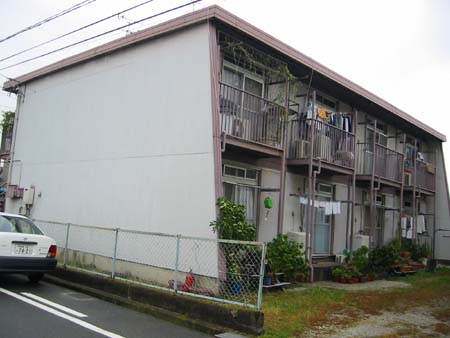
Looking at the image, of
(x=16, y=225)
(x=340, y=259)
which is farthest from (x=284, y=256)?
(x=16, y=225)

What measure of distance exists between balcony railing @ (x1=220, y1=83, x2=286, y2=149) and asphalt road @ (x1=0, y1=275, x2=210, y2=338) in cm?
410

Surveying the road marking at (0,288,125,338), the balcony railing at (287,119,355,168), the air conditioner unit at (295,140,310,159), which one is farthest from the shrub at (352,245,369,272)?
the road marking at (0,288,125,338)

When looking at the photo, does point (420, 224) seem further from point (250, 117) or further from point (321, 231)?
point (250, 117)

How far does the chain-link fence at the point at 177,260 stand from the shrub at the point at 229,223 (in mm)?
224

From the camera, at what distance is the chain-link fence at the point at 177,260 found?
8.04 m

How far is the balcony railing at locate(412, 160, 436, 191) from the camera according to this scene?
17344 millimetres

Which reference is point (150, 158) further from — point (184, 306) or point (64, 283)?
point (184, 306)

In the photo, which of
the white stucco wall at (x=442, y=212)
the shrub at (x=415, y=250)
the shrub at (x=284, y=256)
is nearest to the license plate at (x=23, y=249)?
the shrub at (x=284, y=256)

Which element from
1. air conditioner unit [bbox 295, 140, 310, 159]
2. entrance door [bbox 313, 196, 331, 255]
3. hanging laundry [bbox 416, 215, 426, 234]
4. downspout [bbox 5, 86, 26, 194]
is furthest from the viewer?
hanging laundry [bbox 416, 215, 426, 234]

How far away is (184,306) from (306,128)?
6.32 m

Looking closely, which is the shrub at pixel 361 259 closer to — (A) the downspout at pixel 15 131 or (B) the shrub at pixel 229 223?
(B) the shrub at pixel 229 223

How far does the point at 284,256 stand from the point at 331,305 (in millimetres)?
1679

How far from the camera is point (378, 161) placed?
14.6 metres

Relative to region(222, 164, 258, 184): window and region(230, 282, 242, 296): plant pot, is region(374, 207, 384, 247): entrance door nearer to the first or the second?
region(222, 164, 258, 184): window
